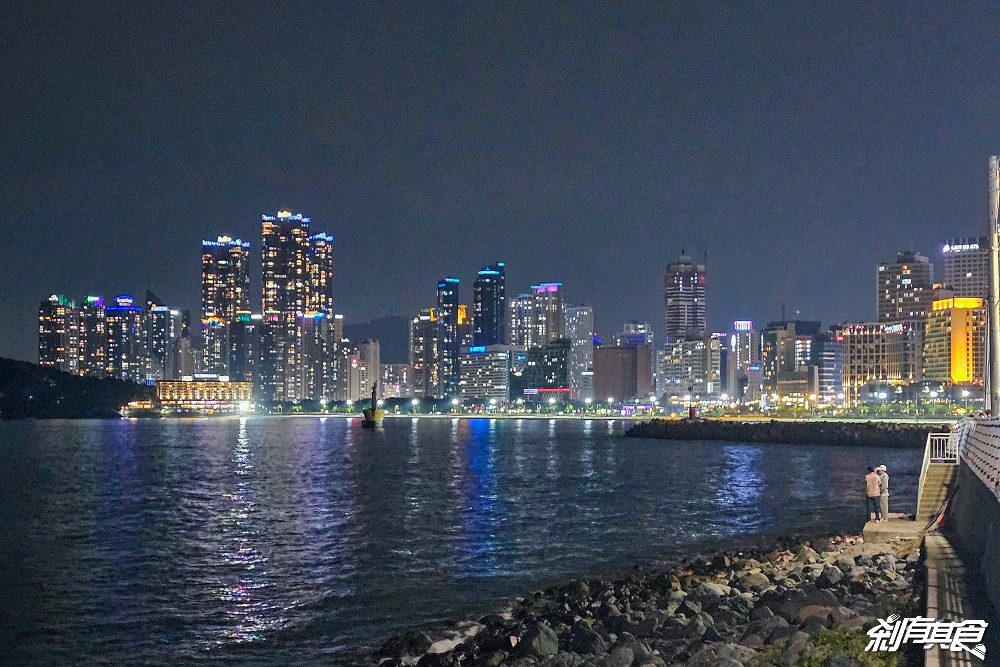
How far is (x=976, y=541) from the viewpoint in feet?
61.6

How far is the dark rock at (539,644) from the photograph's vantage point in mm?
16656

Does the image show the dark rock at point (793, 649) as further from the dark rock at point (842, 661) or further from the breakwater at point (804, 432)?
the breakwater at point (804, 432)

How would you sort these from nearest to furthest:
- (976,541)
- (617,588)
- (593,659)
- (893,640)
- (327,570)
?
(893,640) → (593,659) → (976,541) → (617,588) → (327,570)

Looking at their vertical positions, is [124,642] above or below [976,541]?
below

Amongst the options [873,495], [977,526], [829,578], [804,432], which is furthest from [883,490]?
[804,432]

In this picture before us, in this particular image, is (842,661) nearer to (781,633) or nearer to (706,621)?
(781,633)

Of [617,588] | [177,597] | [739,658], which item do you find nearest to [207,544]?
[177,597]

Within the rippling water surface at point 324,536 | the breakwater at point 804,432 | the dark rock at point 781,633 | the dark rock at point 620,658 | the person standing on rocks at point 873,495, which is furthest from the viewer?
the breakwater at point 804,432

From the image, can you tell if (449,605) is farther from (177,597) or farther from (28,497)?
(28,497)

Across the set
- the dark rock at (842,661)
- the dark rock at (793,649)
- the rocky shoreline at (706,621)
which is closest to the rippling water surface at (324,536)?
the rocky shoreline at (706,621)

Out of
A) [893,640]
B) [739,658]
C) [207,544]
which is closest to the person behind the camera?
[893,640]

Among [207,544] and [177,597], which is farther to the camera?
[207,544]

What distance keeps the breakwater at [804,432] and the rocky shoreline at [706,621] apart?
83.5 meters

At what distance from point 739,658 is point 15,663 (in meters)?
13.4
